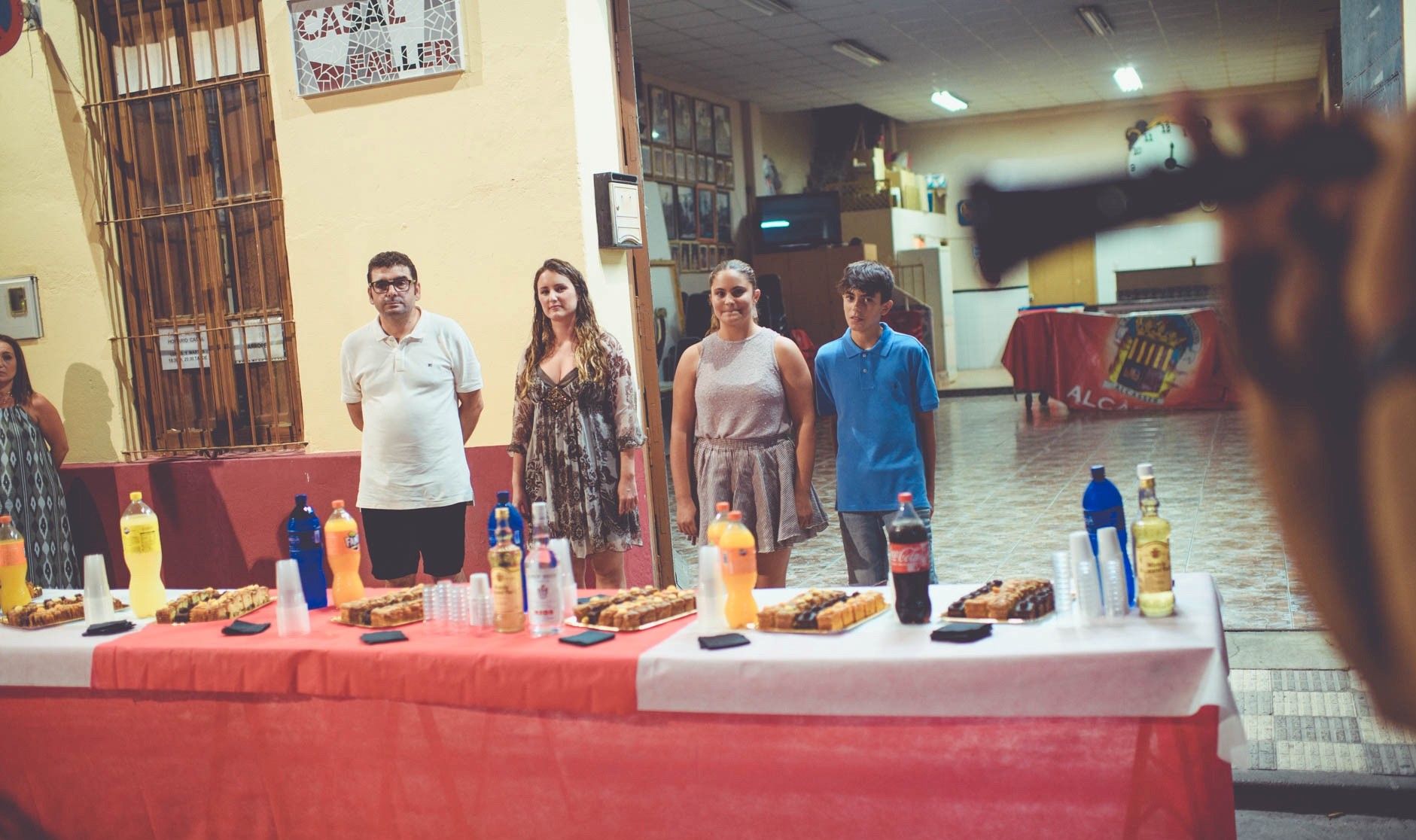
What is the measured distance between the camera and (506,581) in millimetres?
2877

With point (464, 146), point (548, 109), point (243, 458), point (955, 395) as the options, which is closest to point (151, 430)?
point (243, 458)

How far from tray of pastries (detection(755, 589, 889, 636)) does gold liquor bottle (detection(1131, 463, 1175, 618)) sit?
583mm

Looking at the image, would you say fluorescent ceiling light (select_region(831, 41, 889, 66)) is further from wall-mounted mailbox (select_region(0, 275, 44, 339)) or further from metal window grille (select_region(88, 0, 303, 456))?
wall-mounted mailbox (select_region(0, 275, 44, 339))

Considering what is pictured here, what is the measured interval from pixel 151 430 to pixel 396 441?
2.41m

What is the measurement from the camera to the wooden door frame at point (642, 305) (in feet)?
17.7

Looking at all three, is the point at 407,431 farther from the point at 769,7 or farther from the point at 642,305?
the point at 769,7

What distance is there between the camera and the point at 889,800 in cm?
242

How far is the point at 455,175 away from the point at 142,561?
2454 mm

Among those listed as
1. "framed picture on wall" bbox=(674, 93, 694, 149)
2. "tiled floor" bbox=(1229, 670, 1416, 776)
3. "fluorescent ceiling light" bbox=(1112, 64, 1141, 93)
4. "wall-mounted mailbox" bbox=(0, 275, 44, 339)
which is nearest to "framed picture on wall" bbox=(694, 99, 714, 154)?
"framed picture on wall" bbox=(674, 93, 694, 149)

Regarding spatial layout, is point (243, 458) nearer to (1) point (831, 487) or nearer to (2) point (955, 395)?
(1) point (831, 487)

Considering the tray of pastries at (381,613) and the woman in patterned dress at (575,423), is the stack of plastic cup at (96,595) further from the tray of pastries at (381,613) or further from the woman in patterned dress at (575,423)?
the woman in patterned dress at (575,423)

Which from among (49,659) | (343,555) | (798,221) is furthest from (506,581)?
(798,221)

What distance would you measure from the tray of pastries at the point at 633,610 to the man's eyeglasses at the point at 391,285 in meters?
1.73

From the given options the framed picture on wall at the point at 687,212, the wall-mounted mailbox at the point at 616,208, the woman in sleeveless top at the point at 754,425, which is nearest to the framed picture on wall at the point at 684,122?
the framed picture on wall at the point at 687,212
